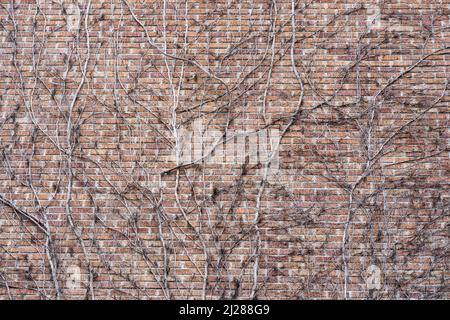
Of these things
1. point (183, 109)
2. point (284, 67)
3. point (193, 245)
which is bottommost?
point (193, 245)

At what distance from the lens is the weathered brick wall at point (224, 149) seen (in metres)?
3.89

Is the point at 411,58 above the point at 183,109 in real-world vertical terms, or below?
above

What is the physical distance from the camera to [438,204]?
3.97m

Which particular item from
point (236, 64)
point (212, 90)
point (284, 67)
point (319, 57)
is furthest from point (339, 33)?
point (212, 90)

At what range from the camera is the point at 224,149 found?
13.5 ft

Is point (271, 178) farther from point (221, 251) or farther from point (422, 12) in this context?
point (422, 12)

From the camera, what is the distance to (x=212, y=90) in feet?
13.7

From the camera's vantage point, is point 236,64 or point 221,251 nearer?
point 221,251

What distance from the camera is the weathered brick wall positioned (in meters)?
3.89

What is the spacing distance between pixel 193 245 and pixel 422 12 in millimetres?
2710

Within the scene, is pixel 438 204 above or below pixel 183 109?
below

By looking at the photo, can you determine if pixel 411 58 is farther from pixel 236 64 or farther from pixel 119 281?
pixel 119 281

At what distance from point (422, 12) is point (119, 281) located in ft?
10.8

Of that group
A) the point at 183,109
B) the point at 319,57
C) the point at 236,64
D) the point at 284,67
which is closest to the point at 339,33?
the point at 319,57
